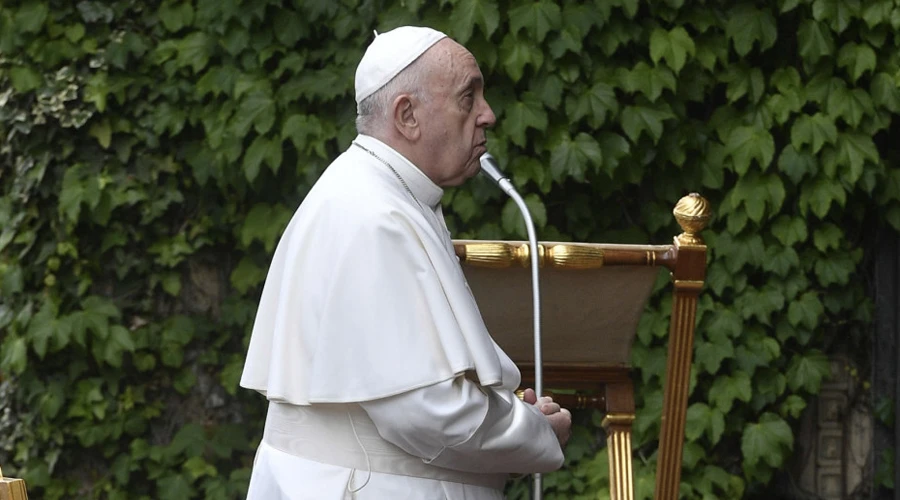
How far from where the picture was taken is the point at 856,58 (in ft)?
14.4

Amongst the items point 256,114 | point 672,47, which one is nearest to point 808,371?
point 672,47

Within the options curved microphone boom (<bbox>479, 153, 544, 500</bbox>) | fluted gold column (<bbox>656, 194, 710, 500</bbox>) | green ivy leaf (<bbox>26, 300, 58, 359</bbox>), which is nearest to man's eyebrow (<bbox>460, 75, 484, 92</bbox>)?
curved microphone boom (<bbox>479, 153, 544, 500</bbox>)

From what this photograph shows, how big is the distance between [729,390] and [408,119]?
247cm

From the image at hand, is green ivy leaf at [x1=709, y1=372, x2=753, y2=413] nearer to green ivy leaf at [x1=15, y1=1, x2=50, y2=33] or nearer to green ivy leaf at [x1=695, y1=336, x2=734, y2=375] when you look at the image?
green ivy leaf at [x1=695, y1=336, x2=734, y2=375]

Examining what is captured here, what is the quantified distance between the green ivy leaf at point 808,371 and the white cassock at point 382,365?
2371 millimetres

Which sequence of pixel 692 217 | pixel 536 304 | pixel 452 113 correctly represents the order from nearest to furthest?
pixel 452 113 < pixel 536 304 < pixel 692 217

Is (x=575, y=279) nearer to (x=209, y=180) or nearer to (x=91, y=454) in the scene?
(x=209, y=180)

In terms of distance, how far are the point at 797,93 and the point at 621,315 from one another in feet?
5.58

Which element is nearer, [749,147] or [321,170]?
[749,147]

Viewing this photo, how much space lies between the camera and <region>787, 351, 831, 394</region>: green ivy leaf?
448 cm

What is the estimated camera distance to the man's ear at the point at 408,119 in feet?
7.69

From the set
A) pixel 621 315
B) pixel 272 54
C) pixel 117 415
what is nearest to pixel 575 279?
pixel 621 315

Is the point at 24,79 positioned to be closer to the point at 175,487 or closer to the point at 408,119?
the point at 175,487

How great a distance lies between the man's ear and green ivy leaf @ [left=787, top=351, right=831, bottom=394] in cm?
255
